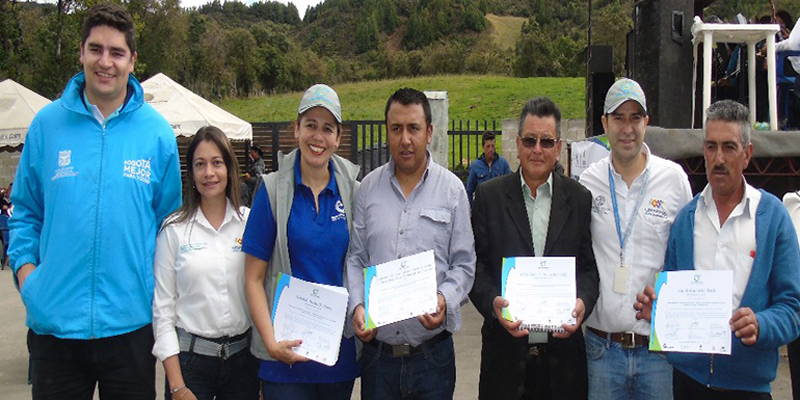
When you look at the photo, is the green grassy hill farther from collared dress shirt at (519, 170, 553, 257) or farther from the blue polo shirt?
the blue polo shirt

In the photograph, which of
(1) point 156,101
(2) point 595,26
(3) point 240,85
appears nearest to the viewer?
(1) point 156,101

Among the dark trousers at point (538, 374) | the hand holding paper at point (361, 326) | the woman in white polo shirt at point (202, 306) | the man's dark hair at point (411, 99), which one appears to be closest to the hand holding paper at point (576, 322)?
the dark trousers at point (538, 374)

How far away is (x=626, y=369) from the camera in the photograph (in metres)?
2.92

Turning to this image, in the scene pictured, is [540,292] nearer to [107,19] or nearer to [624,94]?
[624,94]

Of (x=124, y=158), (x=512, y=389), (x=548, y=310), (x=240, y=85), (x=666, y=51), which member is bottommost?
(x=512, y=389)

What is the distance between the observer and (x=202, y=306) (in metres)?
2.98

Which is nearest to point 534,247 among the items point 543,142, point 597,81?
point 543,142

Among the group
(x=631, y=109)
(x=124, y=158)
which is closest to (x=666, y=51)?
(x=631, y=109)

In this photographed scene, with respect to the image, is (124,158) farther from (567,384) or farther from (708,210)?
(708,210)

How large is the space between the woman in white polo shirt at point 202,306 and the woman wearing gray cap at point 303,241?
130 mm

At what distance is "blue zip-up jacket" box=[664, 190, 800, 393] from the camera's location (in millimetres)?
2607

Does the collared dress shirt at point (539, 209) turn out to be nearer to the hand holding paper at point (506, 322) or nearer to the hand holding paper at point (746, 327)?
the hand holding paper at point (506, 322)

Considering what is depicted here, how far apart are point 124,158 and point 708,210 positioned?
267 centimetres

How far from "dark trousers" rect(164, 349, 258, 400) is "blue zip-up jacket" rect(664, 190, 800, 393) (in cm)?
207
